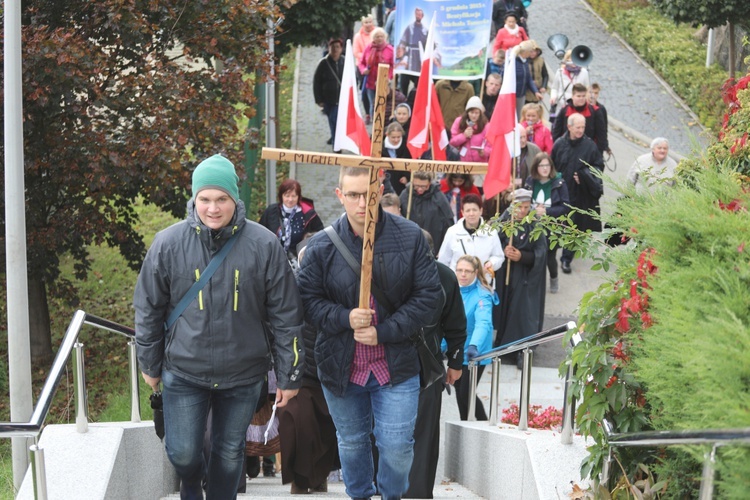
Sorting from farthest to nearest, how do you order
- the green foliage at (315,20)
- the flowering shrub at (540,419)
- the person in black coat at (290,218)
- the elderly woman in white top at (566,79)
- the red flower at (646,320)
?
the elderly woman in white top at (566,79) → the green foliage at (315,20) → the person in black coat at (290,218) → the flowering shrub at (540,419) → the red flower at (646,320)

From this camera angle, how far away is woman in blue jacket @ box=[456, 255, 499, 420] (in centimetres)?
846

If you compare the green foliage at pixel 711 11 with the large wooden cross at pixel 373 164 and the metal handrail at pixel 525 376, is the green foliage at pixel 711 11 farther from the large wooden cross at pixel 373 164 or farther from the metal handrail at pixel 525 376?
the large wooden cross at pixel 373 164

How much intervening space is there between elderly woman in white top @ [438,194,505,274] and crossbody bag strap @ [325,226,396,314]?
492 centimetres

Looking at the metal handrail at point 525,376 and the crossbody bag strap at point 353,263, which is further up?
the crossbody bag strap at point 353,263

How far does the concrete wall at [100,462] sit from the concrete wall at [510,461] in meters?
2.09

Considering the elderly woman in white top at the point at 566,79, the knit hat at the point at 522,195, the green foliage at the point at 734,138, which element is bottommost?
the knit hat at the point at 522,195

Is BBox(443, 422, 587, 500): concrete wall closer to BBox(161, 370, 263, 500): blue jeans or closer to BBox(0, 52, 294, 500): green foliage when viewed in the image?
BBox(161, 370, 263, 500): blue jeans

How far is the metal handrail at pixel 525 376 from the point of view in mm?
5547

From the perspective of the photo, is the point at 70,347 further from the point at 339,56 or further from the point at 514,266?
the point at 339,56

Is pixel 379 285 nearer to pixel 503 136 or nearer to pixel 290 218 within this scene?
pixel 503 136

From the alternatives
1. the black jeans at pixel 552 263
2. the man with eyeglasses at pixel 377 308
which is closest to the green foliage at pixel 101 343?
the man with eyeglasses at pixel 377 308

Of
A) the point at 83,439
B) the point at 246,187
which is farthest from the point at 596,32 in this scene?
the point at 83,439

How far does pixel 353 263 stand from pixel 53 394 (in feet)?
4.87

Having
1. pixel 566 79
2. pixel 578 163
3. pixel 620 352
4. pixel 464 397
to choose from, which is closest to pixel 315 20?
pixel 566 79
